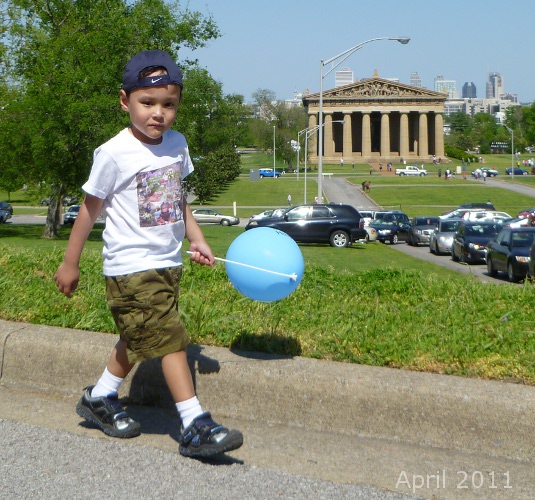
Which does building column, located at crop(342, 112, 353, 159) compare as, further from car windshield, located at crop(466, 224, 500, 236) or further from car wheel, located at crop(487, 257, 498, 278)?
car wheel, located at crop(487, 257, 498, 278)

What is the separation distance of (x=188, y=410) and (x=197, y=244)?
0.84 m

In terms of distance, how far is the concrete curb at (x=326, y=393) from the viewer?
3.94 meters

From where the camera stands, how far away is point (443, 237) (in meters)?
34.7

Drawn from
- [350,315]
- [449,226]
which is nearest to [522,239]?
[449,226]

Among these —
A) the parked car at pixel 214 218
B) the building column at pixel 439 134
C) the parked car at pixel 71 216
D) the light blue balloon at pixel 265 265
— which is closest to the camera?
the light blue balloon at pixel 265 265

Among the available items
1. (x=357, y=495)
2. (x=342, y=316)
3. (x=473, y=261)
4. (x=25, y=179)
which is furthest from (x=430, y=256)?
(x=357, y=495)

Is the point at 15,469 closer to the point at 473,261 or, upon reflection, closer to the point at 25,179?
the point at 473,261

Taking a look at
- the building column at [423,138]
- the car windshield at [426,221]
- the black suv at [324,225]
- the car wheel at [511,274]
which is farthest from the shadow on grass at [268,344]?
the building column at [423,138]

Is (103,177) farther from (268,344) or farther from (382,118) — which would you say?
(382,118)

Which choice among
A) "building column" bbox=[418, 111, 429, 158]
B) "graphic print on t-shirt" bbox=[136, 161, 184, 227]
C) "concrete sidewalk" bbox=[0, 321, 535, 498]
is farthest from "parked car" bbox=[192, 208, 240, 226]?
"building column" bbox=[418, 111, 429, 158]

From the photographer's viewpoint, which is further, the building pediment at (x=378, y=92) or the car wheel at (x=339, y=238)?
the building pediment at (x=378, y=92)

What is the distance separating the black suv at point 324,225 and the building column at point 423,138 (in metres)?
109

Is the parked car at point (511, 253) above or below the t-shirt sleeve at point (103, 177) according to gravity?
below

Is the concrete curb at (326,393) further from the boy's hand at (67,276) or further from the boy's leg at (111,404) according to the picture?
the boy's hand at (67,276)
